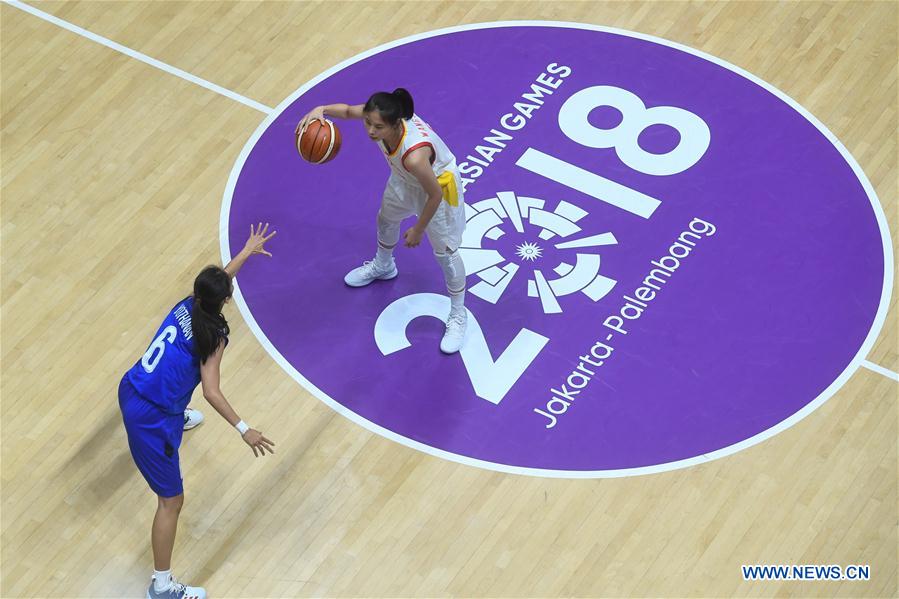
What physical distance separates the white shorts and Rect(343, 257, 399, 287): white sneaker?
781 millimetres

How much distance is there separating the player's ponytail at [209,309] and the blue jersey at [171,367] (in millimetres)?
68

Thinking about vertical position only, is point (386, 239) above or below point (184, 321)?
below

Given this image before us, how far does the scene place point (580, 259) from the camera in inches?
388

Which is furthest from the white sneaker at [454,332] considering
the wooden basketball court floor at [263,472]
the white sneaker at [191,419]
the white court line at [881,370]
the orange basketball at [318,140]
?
the white court line at [881,370]

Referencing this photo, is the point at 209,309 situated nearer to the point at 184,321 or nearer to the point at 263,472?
the point at 184,321

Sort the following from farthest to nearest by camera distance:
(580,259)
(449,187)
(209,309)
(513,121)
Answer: (513,121)
(580,259)
(449,187)
(209,309)

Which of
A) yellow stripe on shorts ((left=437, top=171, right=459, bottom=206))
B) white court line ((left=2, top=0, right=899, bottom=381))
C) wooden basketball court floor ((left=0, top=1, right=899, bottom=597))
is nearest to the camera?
wooden basketball court floor ((left=0, top=1, right=899, bottom=597))

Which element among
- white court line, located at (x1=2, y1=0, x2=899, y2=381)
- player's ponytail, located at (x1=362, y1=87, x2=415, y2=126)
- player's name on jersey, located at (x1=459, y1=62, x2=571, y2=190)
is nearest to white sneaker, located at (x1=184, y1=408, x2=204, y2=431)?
player's ponytail, located at (x1=362, y1=87, x2=415, y2=126)

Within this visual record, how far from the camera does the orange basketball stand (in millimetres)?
8867

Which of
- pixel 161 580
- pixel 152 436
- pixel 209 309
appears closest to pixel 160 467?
pixel 152 436

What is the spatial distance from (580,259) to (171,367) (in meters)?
3.54

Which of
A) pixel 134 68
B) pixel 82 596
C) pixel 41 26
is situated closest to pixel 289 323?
pixel 82 596

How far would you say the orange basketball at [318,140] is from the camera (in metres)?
8.87

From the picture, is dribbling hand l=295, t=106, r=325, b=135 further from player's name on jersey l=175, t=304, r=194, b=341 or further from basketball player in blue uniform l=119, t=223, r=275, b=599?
player's name on jersey l=175, t=304, r=194, b=341
